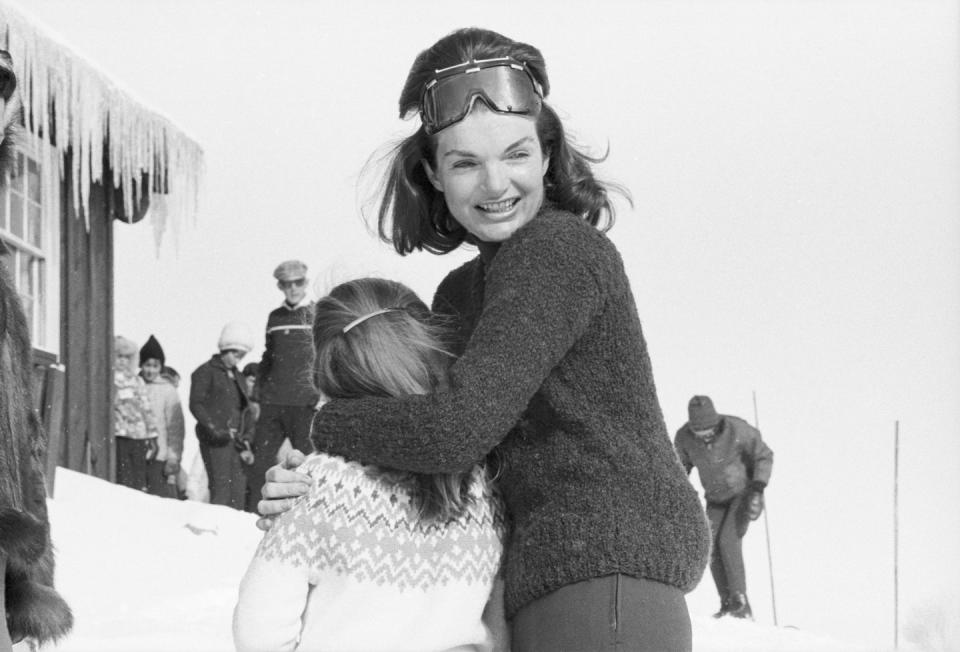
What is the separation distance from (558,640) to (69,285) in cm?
940

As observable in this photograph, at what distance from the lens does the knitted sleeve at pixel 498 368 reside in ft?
7.12

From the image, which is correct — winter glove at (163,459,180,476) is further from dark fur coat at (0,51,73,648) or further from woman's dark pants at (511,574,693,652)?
woman's dark pants at (511,574,693,652)

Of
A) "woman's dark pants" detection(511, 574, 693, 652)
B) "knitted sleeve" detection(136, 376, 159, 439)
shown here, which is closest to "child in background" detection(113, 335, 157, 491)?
"knitted sleeve" detection(136, 376, 159, 439)

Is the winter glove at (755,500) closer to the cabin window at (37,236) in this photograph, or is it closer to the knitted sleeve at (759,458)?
the knitted sleeve at (759,458)

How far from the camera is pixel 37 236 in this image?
33.5ft

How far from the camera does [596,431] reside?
2.23 meters

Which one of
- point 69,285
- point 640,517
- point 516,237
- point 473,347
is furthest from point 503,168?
point 69,285

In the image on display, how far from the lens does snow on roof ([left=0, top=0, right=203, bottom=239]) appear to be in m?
9.16

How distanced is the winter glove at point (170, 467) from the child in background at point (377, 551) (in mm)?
9643

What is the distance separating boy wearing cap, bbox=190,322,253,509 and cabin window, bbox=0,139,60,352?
1.17m

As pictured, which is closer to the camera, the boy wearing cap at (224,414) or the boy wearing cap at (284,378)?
the boy wearing cap at (284,378)

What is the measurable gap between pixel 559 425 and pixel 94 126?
27.9 ft

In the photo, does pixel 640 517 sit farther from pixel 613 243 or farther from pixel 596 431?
pixel 613 243

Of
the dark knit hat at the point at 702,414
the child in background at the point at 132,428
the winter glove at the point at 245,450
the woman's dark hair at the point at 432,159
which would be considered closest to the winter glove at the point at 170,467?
the child in background at the point at 132,428
